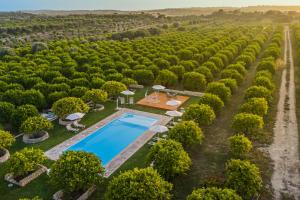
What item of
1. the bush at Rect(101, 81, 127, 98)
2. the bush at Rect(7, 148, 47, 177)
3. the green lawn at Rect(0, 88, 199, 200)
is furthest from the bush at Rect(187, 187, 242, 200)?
the bush at Rect(101, 81, 127, 98)

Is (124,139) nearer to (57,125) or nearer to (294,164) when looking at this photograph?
(57,125)

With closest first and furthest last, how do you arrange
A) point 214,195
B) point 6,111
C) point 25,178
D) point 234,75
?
point 214,195
point 25,178
point 6,111
point 234,75

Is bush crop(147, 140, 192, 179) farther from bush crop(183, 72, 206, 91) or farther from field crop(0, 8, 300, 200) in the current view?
bush crop(183, 72, 206, 91)

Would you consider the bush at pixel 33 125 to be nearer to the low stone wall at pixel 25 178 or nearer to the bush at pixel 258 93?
the low stone wall at pixel 25 178

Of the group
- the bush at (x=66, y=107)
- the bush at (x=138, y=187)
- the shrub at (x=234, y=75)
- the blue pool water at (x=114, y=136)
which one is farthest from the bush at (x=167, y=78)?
the bush at (x=138, y=187)

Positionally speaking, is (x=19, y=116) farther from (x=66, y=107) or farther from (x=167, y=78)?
(x=167, y=78)

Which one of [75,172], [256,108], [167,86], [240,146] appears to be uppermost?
[256,108]

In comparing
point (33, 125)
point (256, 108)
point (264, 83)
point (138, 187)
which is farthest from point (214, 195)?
point (264, 83)
